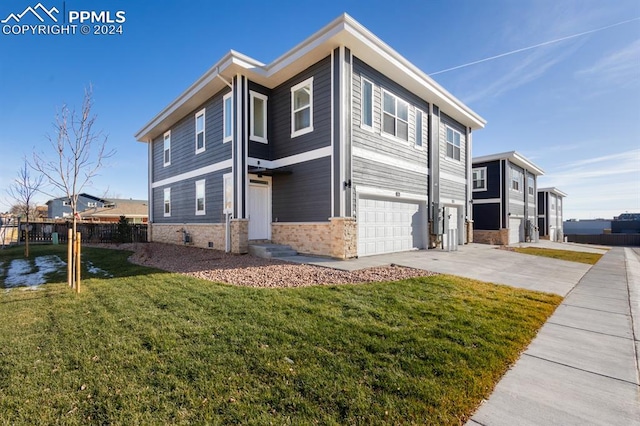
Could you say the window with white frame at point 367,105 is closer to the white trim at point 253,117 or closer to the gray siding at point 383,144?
the gray siding at point 383,144

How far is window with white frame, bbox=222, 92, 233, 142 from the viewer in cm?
1123

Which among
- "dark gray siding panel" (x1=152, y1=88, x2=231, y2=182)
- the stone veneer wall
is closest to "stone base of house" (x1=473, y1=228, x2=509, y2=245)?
the stone veneer wall

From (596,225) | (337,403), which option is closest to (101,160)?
(337,403)

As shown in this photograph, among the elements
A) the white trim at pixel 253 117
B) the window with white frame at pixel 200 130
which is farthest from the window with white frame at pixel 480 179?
the window with white frame at pixel 200 130

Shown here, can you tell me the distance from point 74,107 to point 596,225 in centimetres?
8547

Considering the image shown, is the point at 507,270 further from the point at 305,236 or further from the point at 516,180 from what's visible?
the point at 516,180

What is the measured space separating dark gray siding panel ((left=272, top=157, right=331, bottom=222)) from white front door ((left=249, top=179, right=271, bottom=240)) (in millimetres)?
334

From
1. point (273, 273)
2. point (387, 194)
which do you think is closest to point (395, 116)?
point (387, 194)

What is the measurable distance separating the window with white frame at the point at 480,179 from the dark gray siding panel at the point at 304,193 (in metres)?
16.2

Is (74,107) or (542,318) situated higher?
(74,107)

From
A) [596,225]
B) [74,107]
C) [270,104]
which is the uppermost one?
[270,104]

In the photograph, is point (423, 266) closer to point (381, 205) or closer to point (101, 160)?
point (381, 205)

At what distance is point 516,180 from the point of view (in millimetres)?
21688

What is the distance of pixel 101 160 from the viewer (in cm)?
695
